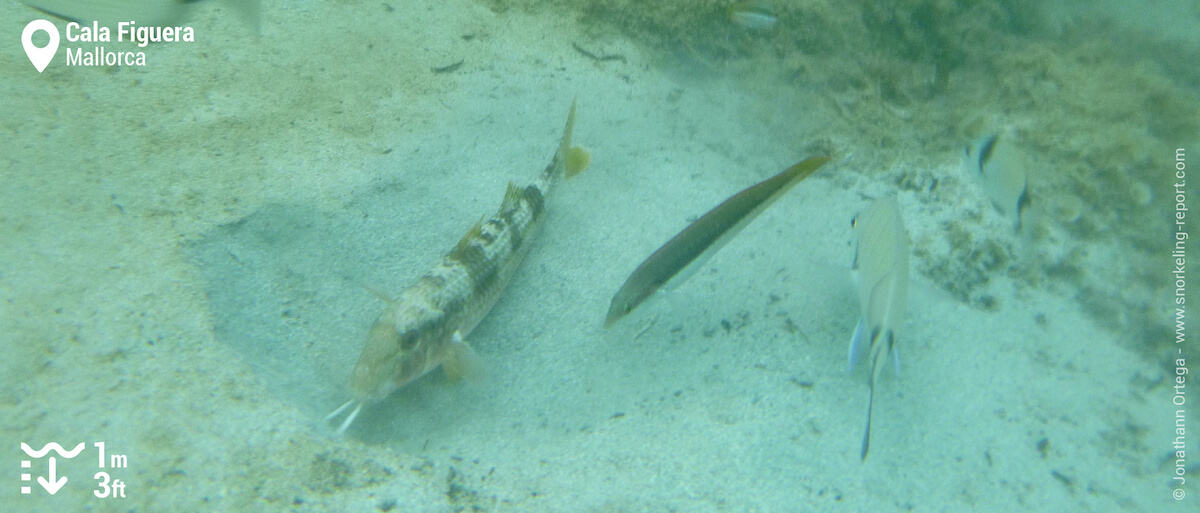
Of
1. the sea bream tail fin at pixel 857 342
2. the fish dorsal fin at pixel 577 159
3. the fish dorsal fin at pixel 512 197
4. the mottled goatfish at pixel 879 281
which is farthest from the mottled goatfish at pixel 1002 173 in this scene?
the fish dorsal fin at pixel 512 197

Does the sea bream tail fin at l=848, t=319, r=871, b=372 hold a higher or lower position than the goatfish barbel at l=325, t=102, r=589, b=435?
lower

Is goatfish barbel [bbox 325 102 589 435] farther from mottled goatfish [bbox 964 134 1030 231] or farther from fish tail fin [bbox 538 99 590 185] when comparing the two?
mottled goatfish [bbox 964 134 1030 231]

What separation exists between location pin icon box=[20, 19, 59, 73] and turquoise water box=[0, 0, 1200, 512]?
0.05 m

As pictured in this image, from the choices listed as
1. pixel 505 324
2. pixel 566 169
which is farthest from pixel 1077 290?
pixel 505 324

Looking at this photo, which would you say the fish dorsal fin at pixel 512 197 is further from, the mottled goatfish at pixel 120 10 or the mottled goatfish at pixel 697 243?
the mottled goatfish at pixel 120 10

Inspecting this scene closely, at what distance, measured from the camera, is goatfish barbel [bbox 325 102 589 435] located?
2.48 meters

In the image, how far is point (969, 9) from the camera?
5504 millimetres

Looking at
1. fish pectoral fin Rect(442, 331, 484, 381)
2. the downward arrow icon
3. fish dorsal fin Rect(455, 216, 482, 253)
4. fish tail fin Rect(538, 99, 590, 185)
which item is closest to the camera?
the downward arrow icon

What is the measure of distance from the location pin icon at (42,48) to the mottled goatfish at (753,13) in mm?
4809

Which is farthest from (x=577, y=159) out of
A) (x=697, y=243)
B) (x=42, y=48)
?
(x=42, y=48)

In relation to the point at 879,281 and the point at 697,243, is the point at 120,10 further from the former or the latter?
the point at 879,281

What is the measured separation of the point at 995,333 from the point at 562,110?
3448 millimetres

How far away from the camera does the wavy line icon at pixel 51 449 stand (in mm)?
1885

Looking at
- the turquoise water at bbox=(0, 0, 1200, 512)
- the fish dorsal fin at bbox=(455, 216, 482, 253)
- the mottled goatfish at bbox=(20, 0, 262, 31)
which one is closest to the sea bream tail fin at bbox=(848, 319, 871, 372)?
the turquoise water at bbox=(0, 0, 1200, 512)
